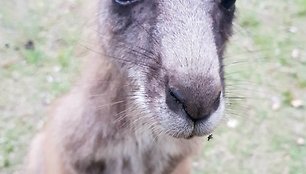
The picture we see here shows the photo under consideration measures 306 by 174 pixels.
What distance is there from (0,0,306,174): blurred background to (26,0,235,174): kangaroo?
0.91 metres

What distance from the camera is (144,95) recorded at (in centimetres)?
315

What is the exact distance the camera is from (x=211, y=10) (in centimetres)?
314

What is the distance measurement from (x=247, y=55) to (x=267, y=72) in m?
0.22

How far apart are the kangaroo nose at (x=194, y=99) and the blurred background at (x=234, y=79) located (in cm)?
198

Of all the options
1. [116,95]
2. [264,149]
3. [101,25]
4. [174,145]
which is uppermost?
[101,25]

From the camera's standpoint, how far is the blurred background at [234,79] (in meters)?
5.12

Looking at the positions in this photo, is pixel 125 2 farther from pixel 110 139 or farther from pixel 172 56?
pixel 110 139

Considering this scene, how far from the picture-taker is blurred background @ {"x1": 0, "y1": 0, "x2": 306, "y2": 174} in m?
5.12

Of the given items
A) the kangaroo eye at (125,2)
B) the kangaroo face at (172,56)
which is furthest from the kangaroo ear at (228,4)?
the kangaroo eye at (125,2)

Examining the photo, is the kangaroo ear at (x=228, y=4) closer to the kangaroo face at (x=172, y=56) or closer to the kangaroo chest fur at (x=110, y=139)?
the kangaroo face at (x=172, y=56)

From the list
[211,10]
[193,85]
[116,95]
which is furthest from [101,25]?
[193,85]

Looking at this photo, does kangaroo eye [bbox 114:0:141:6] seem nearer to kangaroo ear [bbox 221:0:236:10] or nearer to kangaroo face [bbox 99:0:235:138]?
kangaroo face [bbox 99:0:235:138]

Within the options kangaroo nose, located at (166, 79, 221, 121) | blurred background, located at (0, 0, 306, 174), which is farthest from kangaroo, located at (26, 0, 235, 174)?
blurred background, located at (0, 0, 306, 174)

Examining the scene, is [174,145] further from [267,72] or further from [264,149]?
[267,72]
